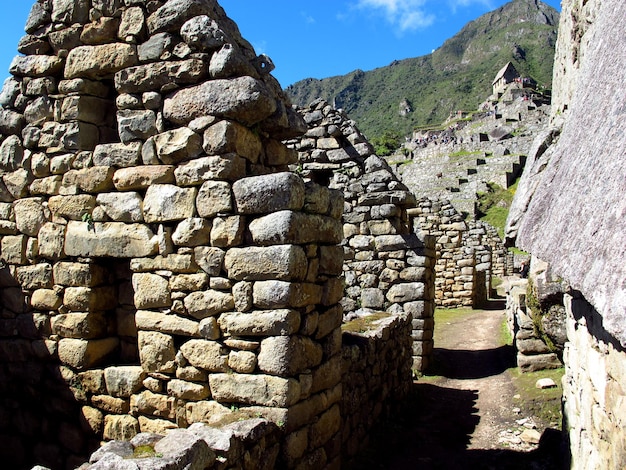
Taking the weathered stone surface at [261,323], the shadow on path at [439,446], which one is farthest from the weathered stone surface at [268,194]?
the shadow on path at [439,446]

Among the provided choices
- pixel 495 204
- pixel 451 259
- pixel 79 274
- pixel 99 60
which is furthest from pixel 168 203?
pixel 495 204

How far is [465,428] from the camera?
6887 mm

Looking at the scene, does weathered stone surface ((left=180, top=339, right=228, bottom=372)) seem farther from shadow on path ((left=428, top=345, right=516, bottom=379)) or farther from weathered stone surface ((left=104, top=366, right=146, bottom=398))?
shadow on path ((left=428, top=345, right=516, bottom=379))

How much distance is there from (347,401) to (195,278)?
88.7 inches

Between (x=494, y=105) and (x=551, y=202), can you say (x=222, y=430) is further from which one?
(x=494, y=105)

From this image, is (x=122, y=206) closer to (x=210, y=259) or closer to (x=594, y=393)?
(x=210, y=259)

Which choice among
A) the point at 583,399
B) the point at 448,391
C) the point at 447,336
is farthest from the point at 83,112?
the point at 447,336

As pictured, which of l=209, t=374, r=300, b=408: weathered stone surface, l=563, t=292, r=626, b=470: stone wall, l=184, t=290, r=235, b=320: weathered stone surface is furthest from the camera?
l=184, t=290, r=235, b=320: weathered stone surface

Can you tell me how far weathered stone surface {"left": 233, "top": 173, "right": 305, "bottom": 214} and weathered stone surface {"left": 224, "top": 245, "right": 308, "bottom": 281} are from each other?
0.32 meters

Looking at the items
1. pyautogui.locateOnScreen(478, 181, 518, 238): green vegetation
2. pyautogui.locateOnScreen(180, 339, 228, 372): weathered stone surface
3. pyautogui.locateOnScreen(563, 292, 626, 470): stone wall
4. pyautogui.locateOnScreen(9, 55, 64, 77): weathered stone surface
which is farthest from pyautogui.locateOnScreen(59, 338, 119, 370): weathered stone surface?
pyautogui.locateOnScreen(478, 181, 518, 238): green vegetation

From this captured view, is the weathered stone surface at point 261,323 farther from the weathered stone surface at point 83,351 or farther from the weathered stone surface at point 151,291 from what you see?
the weathered stone surface at point 83,351

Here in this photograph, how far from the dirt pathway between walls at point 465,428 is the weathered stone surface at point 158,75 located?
4279 millimetres

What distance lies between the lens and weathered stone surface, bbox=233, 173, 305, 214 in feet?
12.9

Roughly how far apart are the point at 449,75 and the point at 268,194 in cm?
12848
